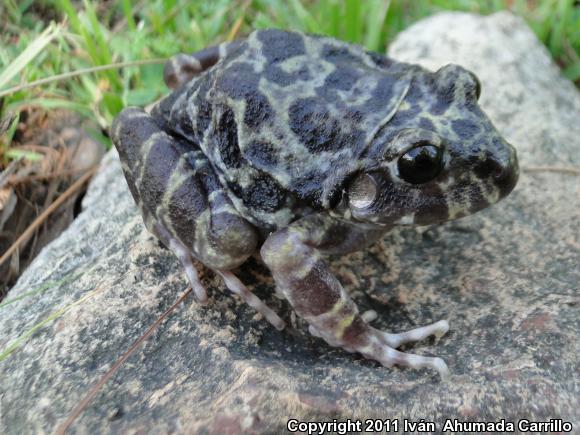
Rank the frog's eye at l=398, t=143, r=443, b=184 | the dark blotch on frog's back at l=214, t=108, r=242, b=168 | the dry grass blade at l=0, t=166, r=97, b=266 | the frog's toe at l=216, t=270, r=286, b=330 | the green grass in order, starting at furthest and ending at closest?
the green grass → the dry grass blade at l=0, t=166, r=97, b=266 → the dark blotch on frog's back at l=214, t=108, r=242, b=168 → the frog's toe at l=216, t=270, r=286, b=330 → the frog's eye at l=398, t=143, r=443, b=184

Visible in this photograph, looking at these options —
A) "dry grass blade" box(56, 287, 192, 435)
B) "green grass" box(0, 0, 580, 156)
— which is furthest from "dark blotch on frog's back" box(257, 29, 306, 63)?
"green grass" box(0, 0, 580, 156)

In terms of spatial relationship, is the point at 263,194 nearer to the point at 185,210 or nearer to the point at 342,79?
the point at 185,210

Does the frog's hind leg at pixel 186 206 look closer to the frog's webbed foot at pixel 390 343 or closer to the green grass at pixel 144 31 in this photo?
the frog's webbed foot at pixel 390 343

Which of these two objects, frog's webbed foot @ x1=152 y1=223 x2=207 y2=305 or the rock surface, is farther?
frog's webbed foot @ x1=152 y1=223 x2=207 y2=305

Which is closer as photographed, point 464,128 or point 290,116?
point 464,128

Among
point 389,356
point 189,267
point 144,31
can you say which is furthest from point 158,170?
point 144,31

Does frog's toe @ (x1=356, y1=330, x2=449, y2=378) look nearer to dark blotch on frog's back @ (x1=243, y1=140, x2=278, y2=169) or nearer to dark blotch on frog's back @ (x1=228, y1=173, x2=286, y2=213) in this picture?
dark blotch on frog's back @ (x1=228, y1=173, x2=286, y2=213)
